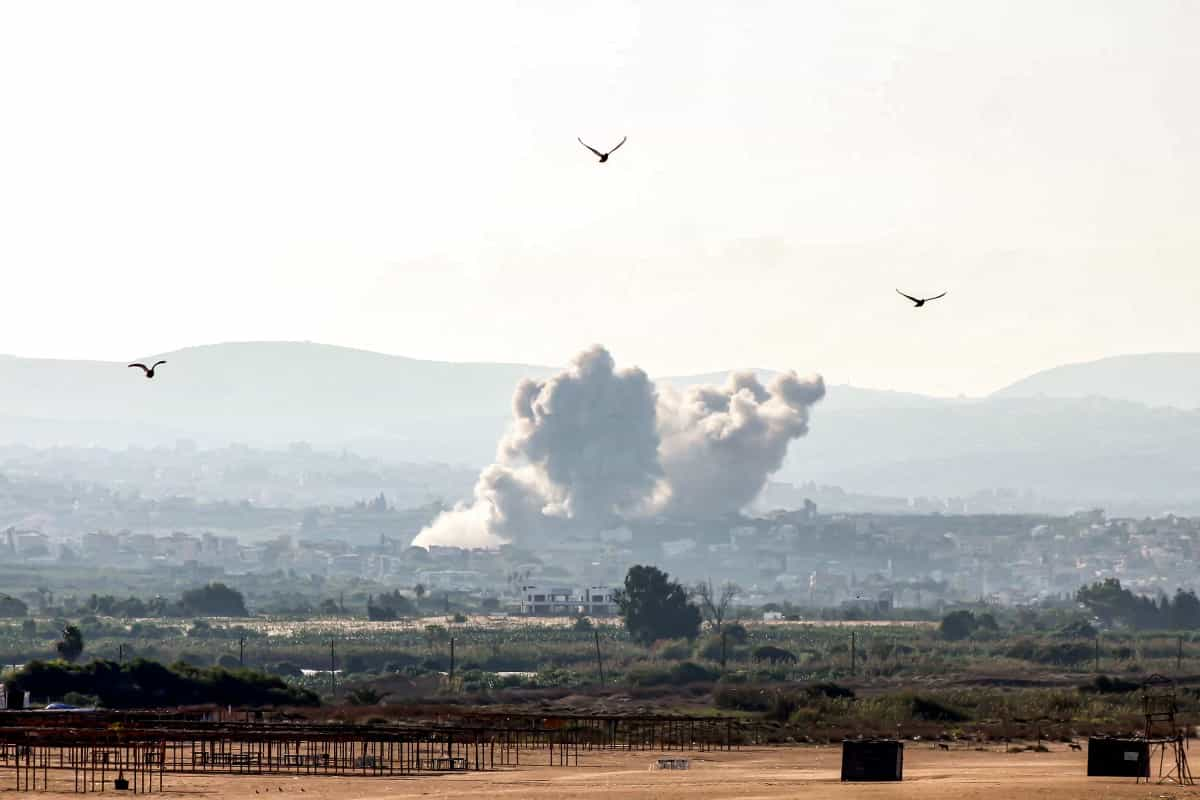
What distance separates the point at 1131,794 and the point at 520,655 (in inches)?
3620

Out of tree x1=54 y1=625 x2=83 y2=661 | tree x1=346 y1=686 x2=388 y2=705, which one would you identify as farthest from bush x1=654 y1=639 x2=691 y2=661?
tree x1=346 y1=686 x2=388 y2=705

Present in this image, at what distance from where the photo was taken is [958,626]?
174 meters

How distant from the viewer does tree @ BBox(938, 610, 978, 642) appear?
170375 mm

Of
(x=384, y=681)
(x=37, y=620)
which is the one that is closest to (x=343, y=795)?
(x=384, y=681)

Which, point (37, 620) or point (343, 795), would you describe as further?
point (37, 620)

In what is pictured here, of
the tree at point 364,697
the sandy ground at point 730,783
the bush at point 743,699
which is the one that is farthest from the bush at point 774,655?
the sandy ground at point 730,783

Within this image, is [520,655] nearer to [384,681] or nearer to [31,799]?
[384,681]

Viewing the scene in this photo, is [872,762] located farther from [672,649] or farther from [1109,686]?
[672,649]

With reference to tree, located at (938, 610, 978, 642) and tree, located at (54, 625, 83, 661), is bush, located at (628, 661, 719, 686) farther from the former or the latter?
tree, located at (938, 610, 978, 642)

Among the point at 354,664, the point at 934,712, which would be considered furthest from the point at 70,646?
the point at 934,712

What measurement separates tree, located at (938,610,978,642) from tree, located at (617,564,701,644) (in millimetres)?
21053

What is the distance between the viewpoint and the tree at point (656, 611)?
155m

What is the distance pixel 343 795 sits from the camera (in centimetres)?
5388

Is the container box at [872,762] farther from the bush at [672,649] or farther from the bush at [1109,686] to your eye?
the bush at [672,649]
